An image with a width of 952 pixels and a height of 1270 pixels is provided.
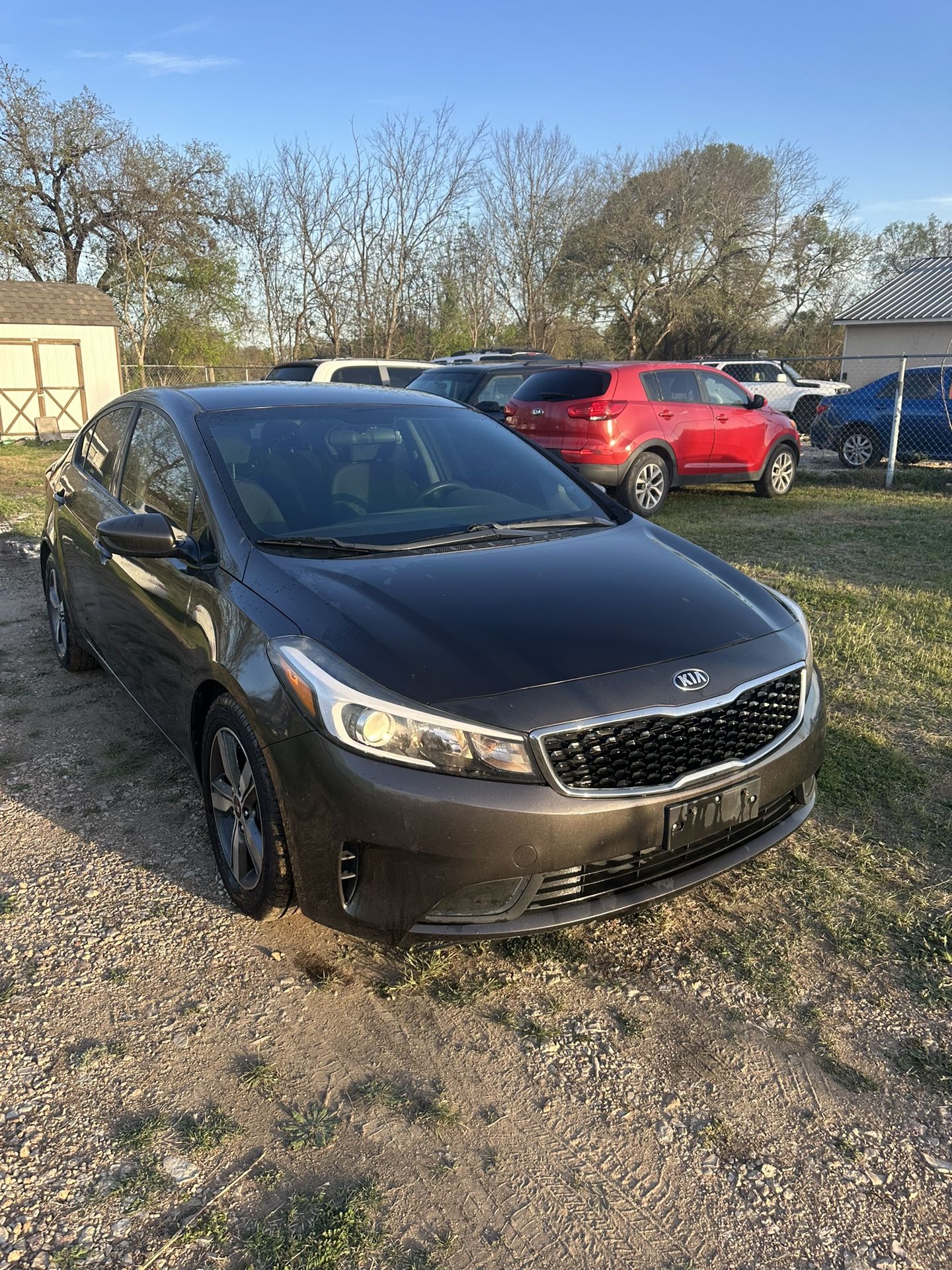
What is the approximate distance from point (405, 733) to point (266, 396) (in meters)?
2.15

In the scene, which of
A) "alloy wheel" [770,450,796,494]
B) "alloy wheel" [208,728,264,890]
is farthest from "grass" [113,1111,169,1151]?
"alloy wheel" [770,450,796,494]

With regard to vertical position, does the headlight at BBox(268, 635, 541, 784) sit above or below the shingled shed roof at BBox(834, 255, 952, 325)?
below

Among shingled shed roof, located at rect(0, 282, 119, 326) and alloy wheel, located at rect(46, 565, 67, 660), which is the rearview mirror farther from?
shingled shed roof, located at rect(0, 282, 119, 326)

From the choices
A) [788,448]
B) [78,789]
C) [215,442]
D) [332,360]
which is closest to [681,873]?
[215,442]

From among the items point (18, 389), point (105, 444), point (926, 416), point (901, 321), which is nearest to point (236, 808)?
point (105, 444)

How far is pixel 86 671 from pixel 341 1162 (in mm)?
3921

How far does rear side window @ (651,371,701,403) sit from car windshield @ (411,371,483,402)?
7.56 feet

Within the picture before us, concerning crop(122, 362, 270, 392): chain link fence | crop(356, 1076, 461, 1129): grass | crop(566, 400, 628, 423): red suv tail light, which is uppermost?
crop(122, 362, 270, 392): chain link fence

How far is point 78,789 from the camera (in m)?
3.93

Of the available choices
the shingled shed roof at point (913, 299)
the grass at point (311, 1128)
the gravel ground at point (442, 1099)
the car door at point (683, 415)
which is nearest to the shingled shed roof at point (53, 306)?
the car door at point (683, 415)

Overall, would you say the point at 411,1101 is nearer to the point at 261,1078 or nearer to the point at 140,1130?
the point at 261,1078

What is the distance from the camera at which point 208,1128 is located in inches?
85.9

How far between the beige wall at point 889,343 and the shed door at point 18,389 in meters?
21.9

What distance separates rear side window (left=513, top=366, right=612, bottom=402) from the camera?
410 inches
